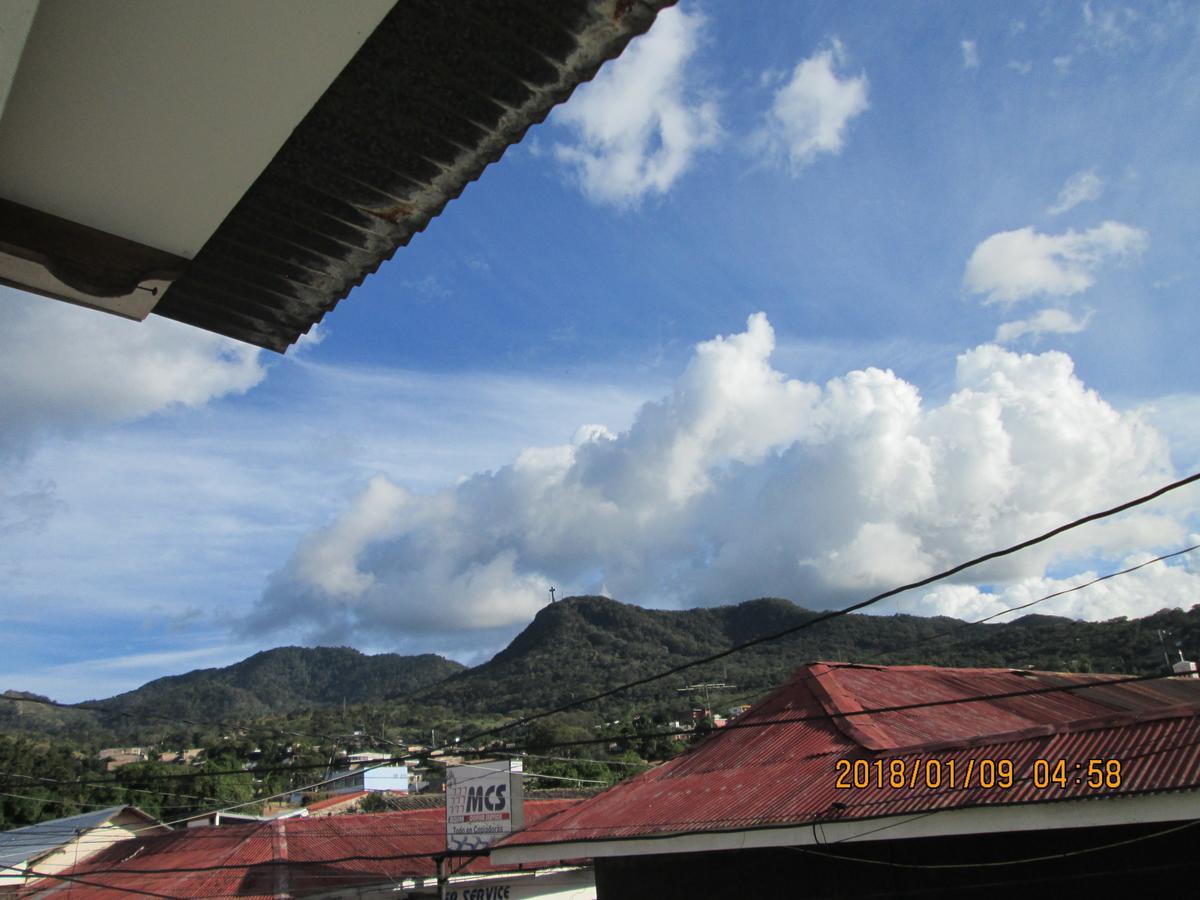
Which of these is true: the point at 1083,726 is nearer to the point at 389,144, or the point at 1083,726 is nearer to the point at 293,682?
the point at 389,144

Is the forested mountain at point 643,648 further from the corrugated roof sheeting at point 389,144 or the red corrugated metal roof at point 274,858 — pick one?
the corrugated roof sheeting at point 389,144

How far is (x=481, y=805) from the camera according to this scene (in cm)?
1691

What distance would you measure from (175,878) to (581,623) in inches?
3842

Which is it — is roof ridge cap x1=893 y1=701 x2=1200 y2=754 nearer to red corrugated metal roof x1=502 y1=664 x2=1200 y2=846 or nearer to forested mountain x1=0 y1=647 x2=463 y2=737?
red corrugated metal roof x1=502 y1=664 x2=1200 y2=846

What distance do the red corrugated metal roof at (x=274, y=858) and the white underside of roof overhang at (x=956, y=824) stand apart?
26.0ft

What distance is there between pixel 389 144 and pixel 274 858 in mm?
21242

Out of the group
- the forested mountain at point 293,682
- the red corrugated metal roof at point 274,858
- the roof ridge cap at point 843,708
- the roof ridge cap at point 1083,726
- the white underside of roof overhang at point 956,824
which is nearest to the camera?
the white underside of roof overhang at point 956,824

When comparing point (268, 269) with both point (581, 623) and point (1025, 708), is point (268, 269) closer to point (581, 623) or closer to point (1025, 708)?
point (1025, 708)

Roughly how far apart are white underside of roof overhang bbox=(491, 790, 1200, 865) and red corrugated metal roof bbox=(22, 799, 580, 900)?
7.93 metres

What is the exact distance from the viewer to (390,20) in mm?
2033

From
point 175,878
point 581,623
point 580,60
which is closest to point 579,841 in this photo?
point 580,60

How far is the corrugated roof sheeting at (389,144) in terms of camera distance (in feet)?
6.63
